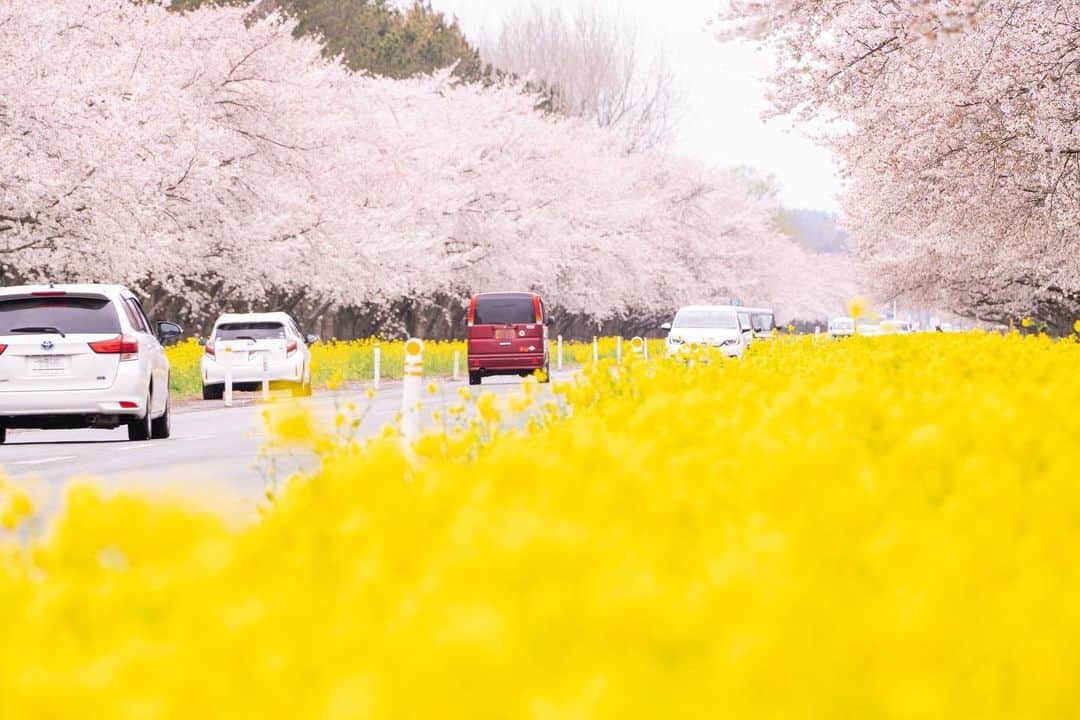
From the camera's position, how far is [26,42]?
28.6 m

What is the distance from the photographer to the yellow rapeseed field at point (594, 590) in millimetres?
2055

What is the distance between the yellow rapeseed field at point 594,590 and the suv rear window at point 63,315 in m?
13.0

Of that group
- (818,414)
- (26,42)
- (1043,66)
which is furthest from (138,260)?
(818,414)

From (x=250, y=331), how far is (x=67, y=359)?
11.2 meters

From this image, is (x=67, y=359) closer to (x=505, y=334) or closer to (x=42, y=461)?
(x=42, y=461)

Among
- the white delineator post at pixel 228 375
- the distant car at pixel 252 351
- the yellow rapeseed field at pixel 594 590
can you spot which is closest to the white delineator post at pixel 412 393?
the yellow rapeseed field at pixel 594 590

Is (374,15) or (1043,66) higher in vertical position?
(374,15)

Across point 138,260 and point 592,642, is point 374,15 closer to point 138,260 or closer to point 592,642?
point 138,260

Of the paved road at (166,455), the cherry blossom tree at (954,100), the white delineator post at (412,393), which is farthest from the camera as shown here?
the cherry blossom tree at (954,100)

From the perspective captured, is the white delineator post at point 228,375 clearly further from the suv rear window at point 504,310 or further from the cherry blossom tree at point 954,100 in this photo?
the cherry blossom tree at point 954,100

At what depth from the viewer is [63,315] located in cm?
1716

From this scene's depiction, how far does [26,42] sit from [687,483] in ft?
89.5

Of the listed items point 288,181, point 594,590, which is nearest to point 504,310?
point 288,181

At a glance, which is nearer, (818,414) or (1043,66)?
(818,414)
